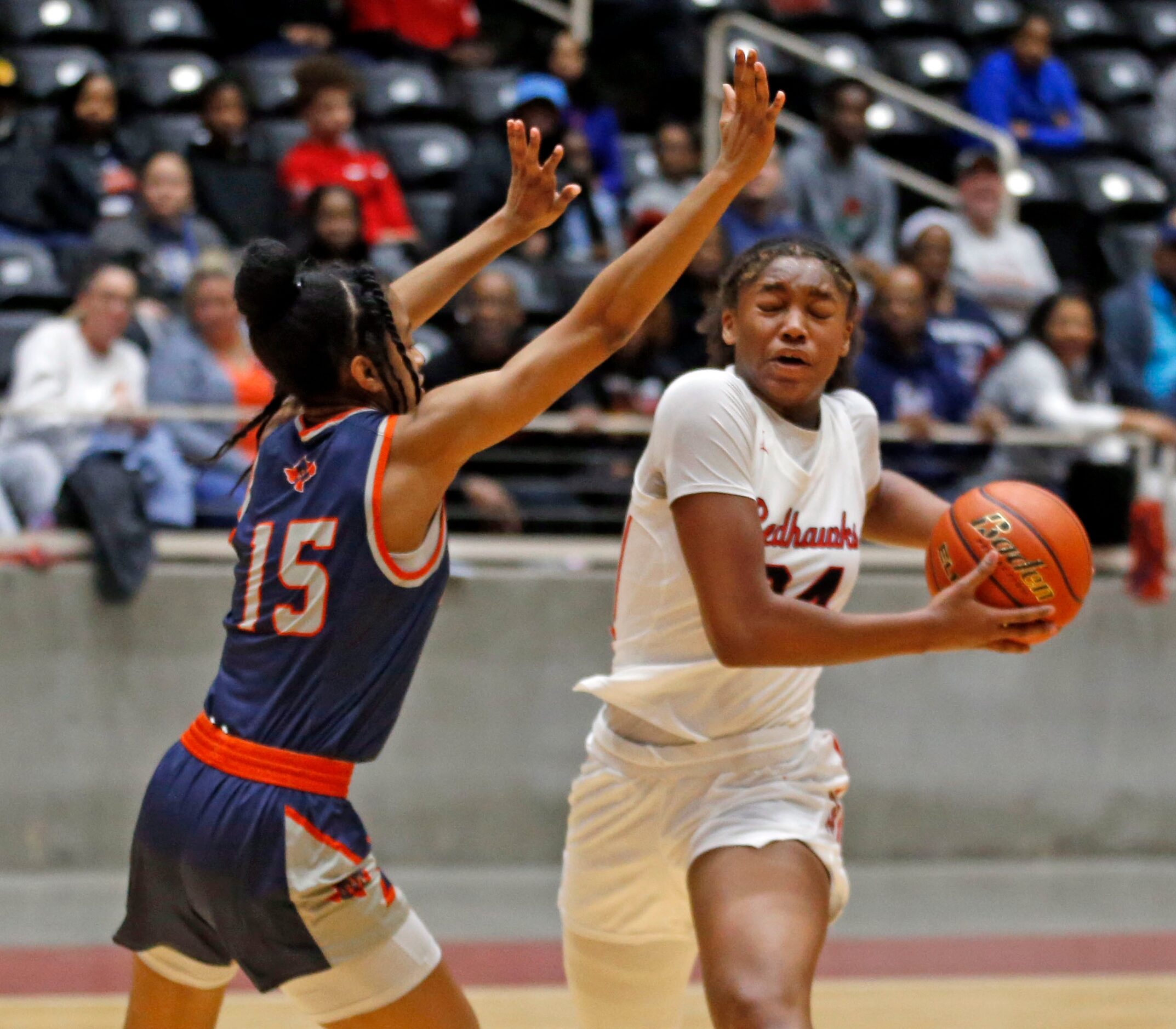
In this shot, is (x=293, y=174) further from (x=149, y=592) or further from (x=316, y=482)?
(x=316, y=482)

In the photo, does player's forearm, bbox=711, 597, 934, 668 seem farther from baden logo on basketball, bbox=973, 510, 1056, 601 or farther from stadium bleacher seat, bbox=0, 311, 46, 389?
stadium bleacher seat, bbox=0, 311, 46, 389

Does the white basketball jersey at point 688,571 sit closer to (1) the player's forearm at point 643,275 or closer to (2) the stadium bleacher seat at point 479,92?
(1) the player's forearm at point 643,275

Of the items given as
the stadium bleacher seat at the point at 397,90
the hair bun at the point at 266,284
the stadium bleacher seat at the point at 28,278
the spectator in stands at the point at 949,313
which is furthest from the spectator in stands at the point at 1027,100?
the hair bun at the point at 266,284

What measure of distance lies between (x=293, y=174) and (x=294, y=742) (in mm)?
4976

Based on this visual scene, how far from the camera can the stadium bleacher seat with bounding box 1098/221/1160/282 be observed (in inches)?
367

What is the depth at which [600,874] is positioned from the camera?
325 cm

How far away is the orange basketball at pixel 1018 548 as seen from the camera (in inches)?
117

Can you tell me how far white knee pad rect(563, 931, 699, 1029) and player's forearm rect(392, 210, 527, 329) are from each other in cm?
123

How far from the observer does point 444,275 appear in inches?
134

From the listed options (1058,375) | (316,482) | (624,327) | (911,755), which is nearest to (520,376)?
(624,327)

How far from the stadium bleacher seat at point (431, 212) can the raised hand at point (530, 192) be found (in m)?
4.57

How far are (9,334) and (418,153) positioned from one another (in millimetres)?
2384

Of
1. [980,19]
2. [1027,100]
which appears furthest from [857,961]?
[980,19]

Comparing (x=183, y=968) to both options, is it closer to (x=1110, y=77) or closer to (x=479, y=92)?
(x=479, y=92)
